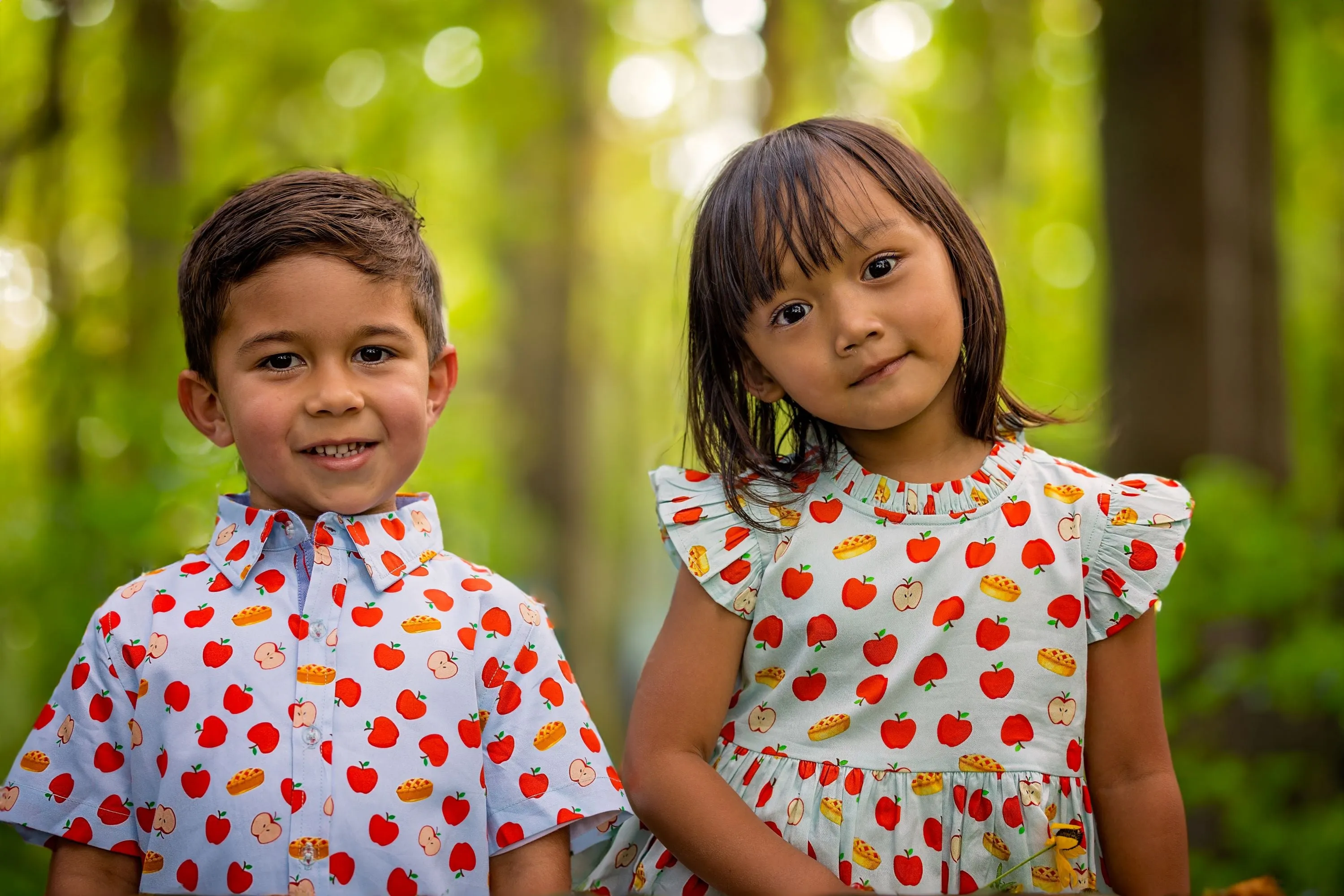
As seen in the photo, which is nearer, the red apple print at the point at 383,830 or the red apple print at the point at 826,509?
the red apple print at the point at 383,830

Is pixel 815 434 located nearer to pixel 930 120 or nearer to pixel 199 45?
pixel 199 45

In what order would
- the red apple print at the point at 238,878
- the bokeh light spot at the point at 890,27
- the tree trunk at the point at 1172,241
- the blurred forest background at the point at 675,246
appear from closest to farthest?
the red apple print at the point at 238,878
the blurred forest background at the point at 675,246
the tree trunk at the point at 1172,241
the bokeh light spot at the point at 890,27

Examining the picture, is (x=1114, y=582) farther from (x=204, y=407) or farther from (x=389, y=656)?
(x=204, y=407)

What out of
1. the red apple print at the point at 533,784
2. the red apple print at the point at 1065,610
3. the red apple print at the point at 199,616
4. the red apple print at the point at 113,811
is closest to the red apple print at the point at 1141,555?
the red apple print at the point at 1065,610

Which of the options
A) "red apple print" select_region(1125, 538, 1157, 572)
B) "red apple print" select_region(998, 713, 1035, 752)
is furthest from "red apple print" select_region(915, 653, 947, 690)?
"red apple print" select_region(1125, 538, 1157, 572)

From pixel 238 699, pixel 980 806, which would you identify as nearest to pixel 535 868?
pixel 238 699

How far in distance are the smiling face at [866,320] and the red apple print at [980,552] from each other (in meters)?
0.26

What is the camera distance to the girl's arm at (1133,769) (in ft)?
6.68

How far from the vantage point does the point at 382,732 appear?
1.85 meters

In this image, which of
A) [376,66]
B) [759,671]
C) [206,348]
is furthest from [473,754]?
[376,66]

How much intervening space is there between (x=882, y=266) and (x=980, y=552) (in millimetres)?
524

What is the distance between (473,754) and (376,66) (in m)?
7.75

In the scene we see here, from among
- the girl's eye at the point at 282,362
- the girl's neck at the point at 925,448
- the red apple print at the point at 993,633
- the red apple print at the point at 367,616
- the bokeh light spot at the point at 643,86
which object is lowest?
the red apple print at the point at 993,633

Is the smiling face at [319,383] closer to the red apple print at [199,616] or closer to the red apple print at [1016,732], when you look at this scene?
the red apple print at [199,616]
